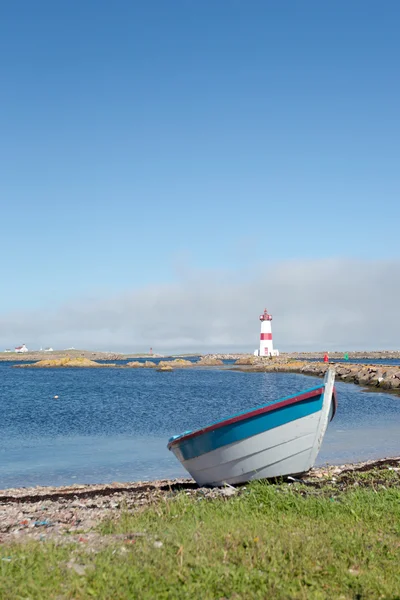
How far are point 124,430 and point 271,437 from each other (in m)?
18.9

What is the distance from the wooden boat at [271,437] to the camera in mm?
13398

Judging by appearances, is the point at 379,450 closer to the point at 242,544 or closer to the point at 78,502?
the point at 78,502

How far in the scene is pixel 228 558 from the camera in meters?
7.56

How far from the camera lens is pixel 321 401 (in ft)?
44.0

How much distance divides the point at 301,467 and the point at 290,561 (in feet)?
22.1

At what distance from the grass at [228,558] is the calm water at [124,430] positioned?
391 inches

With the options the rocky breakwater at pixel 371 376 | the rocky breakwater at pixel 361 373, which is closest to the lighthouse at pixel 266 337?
the rocky breakwater at pixel 361 373

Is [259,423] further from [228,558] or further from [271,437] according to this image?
[228,558]

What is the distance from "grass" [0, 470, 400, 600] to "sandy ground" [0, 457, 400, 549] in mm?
532

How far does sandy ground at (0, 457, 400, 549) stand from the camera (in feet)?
31.2

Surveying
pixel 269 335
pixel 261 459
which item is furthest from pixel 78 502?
pixel 269 335

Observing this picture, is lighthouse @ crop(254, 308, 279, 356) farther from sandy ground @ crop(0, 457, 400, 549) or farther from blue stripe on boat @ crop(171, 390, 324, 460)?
blue stripe on boat @ crop(171, 390, 324, 460)

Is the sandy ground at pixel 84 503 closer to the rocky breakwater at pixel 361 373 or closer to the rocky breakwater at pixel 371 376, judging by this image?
the rocky breakwater at pixel 361 373

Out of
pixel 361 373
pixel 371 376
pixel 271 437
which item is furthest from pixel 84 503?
pixel 361 373
